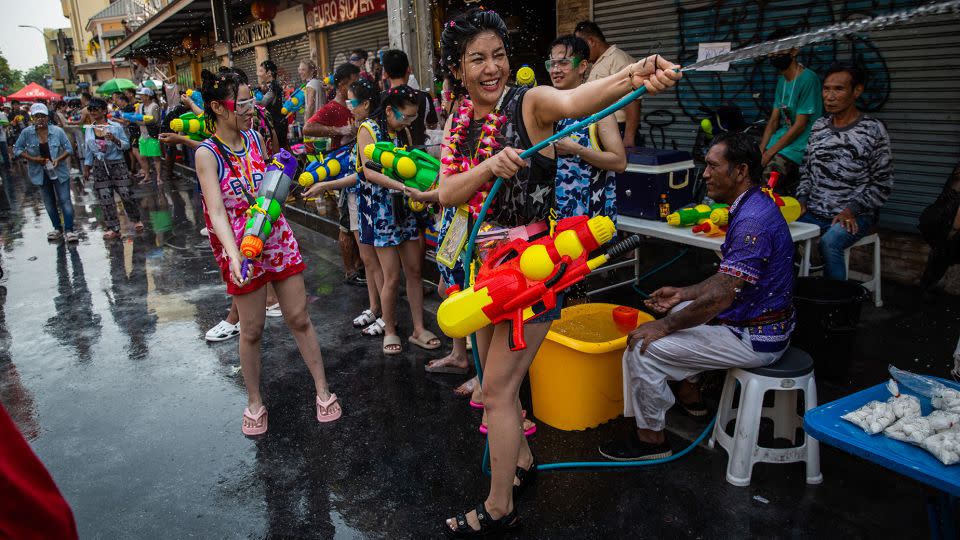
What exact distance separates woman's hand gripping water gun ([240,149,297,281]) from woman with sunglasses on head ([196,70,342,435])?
0.29 feet

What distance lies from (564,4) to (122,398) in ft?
21.3

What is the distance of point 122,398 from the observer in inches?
170

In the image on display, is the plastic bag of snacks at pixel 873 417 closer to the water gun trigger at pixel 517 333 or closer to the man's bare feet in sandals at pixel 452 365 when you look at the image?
the water gun trigger at pixel 517 333

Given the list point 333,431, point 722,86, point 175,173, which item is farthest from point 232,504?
point 175,173

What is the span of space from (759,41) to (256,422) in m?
5.50

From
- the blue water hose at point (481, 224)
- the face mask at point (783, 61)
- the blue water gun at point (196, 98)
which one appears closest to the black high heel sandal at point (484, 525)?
the blue water hose at point (481, 224)

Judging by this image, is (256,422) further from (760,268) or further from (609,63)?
(609,63)

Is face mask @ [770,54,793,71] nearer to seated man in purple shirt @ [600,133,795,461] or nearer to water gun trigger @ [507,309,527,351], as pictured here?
seated man in purple shirt @ [600,133,795,461]

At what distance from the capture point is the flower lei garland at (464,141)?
7.85 ft

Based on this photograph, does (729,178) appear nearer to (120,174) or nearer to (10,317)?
(10,317)

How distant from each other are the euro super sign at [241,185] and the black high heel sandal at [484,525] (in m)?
2.13

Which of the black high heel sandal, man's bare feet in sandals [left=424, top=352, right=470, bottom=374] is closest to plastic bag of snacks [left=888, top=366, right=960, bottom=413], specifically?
the black high heel sandal

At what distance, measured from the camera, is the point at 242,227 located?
3580 mm

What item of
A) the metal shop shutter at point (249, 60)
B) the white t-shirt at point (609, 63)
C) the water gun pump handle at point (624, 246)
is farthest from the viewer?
→ the metal shop shutter at point (249, 60)
